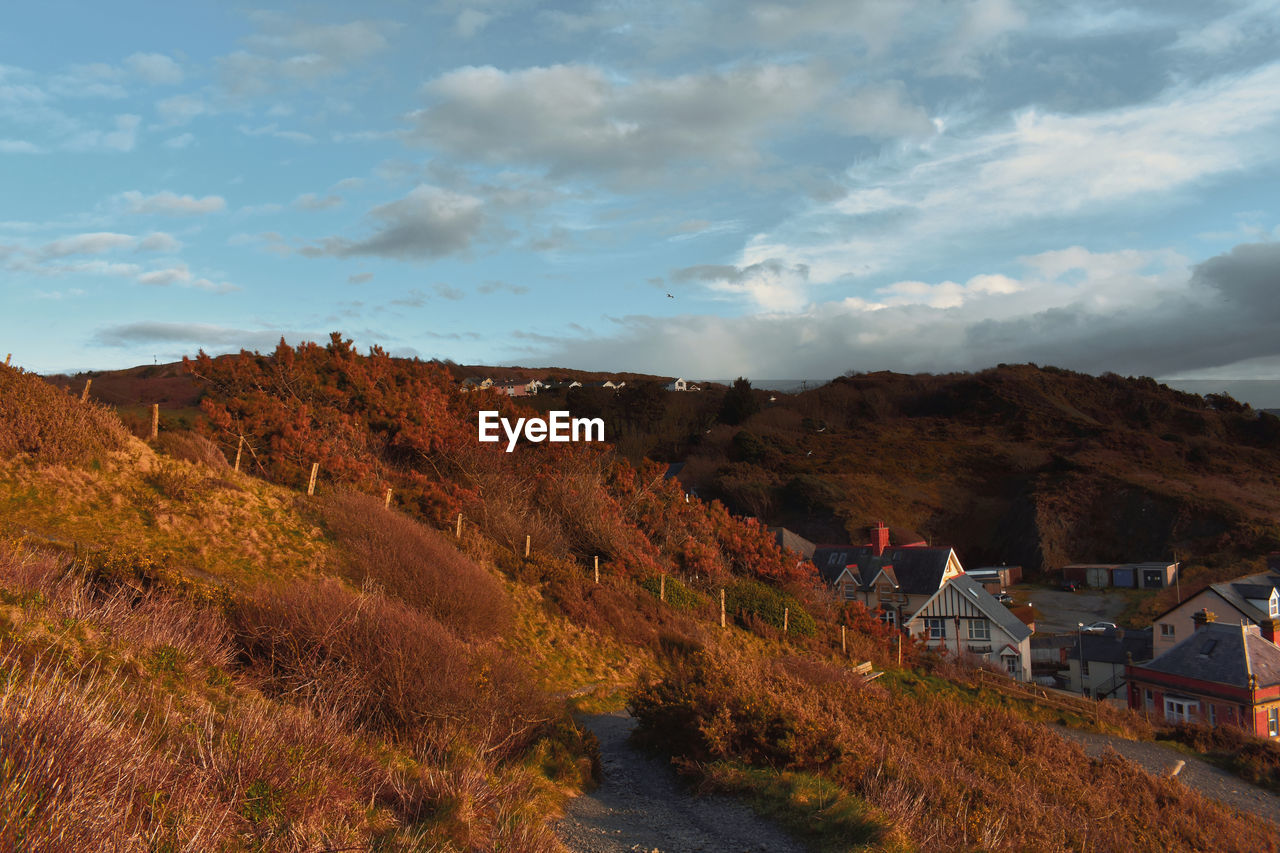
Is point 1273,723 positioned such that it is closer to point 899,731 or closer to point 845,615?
point 845,615

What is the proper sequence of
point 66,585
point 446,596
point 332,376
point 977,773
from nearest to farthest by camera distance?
point 66,585
point 977,773
point 446,596
point 332,376

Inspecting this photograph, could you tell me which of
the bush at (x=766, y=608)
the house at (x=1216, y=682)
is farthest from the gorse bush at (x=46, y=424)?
the house at (x=1216, y=682)

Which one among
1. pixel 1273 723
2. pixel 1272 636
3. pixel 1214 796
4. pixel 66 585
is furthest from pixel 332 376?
pixel 1272 636

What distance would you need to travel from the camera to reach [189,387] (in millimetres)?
42219

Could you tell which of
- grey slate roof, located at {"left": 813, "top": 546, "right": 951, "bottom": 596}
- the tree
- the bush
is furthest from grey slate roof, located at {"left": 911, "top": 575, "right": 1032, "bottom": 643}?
the tree

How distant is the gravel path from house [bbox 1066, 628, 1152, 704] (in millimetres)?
14051

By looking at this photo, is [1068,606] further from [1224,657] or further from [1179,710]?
[1224,657]

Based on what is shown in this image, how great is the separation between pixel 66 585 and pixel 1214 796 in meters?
20.0

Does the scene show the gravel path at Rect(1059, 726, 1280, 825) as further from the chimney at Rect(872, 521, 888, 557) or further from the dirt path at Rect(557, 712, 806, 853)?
the chimney at Rect(872, 521, 888, 557)

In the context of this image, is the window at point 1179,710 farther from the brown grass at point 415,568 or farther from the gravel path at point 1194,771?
the brown grass at point 415,568

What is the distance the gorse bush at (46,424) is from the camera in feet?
45.9

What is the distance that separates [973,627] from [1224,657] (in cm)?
1036

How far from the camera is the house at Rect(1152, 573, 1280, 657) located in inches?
1272

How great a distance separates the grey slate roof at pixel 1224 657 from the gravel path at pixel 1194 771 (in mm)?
7136
